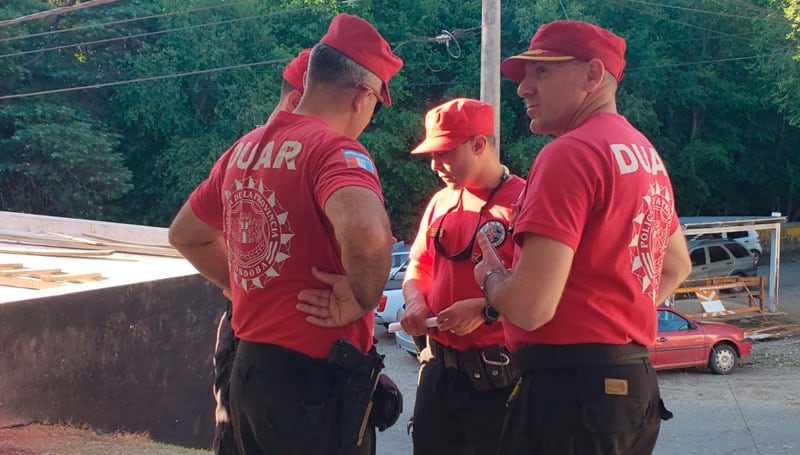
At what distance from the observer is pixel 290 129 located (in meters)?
2.88

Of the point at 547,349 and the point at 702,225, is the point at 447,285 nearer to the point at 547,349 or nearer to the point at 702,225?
the point at 547,349

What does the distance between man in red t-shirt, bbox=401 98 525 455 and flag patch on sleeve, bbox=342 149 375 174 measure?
101 cm

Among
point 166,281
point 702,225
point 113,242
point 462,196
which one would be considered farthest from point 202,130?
point 462,196

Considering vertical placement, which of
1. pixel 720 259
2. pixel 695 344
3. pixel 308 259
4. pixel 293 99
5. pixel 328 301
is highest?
pixel 293 99

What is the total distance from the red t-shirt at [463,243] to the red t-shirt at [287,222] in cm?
96

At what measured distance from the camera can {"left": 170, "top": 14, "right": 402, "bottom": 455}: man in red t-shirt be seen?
2.68 meters

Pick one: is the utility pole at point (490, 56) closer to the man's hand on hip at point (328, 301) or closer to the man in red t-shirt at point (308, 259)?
the man in red t-shirt at point (308, 259)

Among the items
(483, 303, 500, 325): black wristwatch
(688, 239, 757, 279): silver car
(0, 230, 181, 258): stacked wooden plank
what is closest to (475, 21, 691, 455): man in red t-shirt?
(483, 303, 500, 325): black wristwatch

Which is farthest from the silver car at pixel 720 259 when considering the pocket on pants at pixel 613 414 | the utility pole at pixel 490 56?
the pocket on pants at pixel 613 414

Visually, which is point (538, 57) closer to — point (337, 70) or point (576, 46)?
point (576, 46)

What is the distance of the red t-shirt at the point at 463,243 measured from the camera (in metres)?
3.75

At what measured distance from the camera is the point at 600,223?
8.42 feet

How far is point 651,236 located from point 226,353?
2.13 meters

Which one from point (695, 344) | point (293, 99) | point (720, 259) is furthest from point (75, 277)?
point (720, 259)
